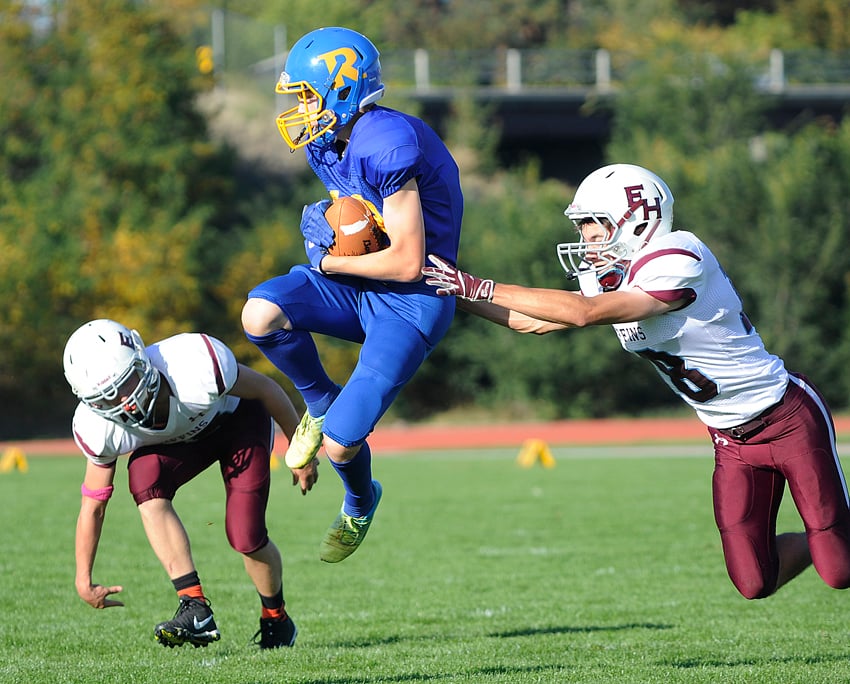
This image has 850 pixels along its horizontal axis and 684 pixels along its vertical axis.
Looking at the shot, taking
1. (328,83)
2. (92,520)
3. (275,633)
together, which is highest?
(328,83)

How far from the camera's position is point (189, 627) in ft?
16.9

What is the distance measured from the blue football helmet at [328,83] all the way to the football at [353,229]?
31cm

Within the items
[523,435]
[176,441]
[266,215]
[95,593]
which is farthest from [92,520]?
[266,215]

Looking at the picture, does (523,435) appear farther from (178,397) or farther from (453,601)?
(178,397)

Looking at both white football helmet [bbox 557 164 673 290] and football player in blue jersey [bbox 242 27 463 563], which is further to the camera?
white football helmet [bbox 557 164 673 290]

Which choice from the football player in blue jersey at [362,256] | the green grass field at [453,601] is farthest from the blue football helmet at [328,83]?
the green grass field at [453,601]

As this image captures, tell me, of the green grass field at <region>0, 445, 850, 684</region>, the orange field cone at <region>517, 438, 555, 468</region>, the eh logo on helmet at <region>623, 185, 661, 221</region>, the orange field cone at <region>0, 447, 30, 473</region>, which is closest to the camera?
the eh logo on helmet at <region>623, 185, 661, 221</region>

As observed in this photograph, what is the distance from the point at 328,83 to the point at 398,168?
0.51 m

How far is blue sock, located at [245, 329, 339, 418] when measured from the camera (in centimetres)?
523

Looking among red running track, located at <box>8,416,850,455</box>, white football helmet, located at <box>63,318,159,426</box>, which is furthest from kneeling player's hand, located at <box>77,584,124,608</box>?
red running track, located at <box>8,416,850,455</box>

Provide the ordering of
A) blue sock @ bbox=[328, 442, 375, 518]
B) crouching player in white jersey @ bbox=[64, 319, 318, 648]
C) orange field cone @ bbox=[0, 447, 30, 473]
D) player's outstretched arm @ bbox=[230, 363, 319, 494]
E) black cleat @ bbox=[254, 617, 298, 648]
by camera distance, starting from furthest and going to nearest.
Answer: orange field cone @ bbox=[0, 447, 30, 473] < black cleat @ bbox=[254, 617, 298, 648] < player's outstretched arm @ bbox=[230, 363, 319, 494] < blue sock @ bbox=[328, 442, 375, 518] < crouching player in white jersey @ bbox=[64, 319, 318, 648]

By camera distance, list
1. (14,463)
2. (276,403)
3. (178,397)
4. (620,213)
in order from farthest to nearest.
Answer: (14,463) < (276,403) < (178,397) < (620,213)

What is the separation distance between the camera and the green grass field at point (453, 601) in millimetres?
5574

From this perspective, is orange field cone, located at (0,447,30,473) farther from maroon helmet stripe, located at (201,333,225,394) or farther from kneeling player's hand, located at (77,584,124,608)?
maroon helmet stripe, located at (201,333,225,394)
